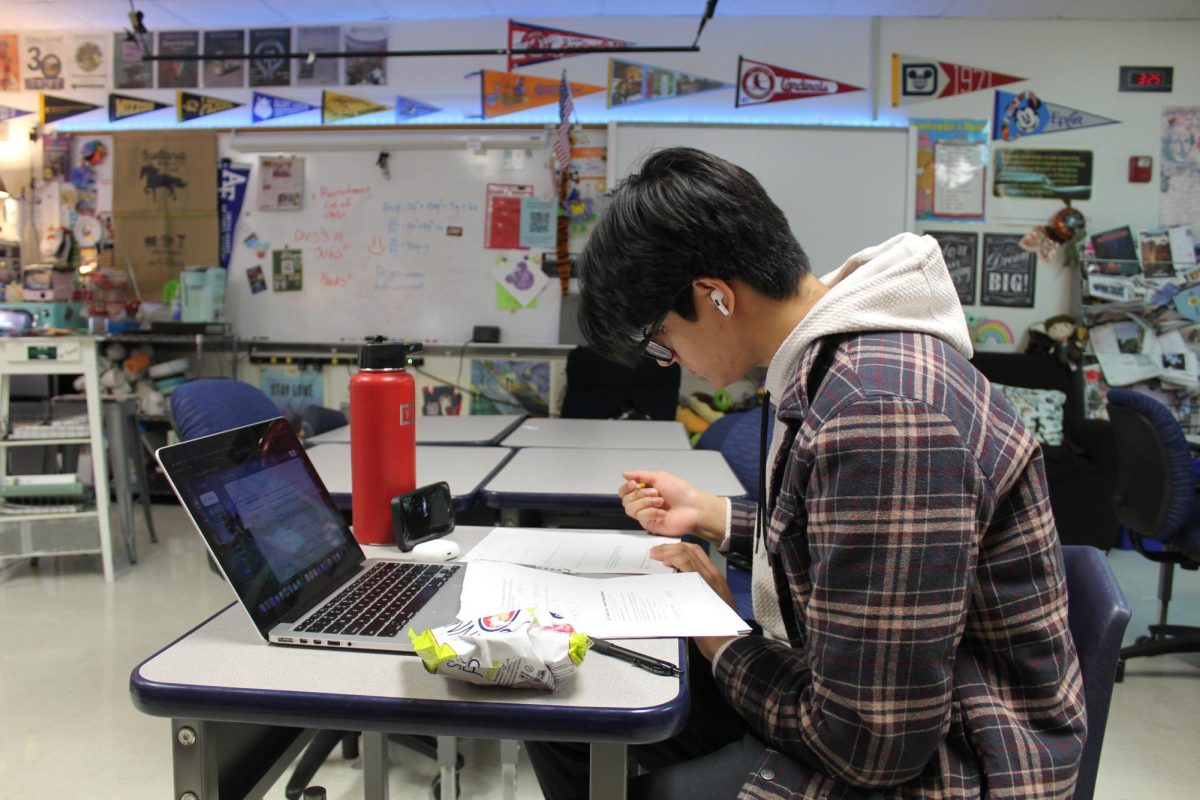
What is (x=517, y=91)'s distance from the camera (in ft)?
14.0

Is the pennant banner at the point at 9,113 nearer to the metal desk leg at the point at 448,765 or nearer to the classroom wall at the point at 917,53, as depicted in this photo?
the classroom wall at the point at 917,53

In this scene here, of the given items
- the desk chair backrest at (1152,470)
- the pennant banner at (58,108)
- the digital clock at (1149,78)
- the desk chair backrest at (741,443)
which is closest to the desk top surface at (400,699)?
the desk chair backrest at (741,443)

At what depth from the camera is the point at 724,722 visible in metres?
1.01

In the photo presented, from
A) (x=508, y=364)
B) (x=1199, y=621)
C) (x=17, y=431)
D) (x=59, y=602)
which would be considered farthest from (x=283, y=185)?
(x=1199, y=621)

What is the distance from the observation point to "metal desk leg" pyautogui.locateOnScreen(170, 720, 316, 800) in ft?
2.31

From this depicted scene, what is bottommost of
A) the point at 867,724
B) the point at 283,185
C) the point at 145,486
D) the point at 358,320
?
the point at 145,486

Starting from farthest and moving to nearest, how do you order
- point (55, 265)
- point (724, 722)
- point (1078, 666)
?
point (55, 265), point (724, 722), point (1078, 666)

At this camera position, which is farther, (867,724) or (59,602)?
(59,602)

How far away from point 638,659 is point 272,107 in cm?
462

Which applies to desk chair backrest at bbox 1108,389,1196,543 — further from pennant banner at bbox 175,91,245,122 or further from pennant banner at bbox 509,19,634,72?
pennant banner at bbox 175,91,245,122

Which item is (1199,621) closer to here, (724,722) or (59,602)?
(724,722)

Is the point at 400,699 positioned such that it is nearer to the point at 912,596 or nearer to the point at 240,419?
the point at 912,596

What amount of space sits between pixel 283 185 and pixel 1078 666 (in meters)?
4.53

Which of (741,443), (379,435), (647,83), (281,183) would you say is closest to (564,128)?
(647,83)
